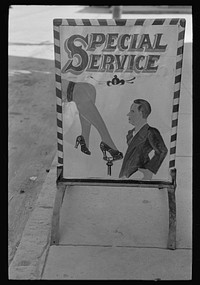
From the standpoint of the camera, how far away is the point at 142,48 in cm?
361

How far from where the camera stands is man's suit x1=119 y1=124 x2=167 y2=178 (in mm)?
3803

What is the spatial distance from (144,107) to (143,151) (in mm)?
348

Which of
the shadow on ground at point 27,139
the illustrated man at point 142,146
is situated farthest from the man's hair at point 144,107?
the shadow on ground at point 27,139

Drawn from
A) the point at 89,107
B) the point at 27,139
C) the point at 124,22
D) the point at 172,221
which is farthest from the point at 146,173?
the point at 27,139

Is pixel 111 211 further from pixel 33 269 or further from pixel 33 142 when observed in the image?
pixel 33 142

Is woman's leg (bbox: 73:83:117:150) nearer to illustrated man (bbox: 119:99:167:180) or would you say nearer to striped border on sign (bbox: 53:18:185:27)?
illustrated man (bbox: 119:99:167:180)

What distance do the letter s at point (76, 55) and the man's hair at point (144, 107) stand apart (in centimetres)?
48

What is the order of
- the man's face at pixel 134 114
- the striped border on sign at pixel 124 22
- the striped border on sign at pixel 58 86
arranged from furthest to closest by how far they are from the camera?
the man's face at pixel 134 114 < the striped border on sign at pixel 58 86 < the striped border on sign at pixel 124 22

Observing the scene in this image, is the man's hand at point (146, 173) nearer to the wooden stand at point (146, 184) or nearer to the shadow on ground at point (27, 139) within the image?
the wooden stand at point (146, 184)

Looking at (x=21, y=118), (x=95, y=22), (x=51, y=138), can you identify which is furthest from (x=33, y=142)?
(x=95, y=22)

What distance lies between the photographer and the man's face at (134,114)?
3.75 meters

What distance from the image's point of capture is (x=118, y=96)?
3.75 metres

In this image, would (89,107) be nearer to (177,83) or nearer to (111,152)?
(111,152)

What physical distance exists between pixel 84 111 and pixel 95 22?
0.66 metres
